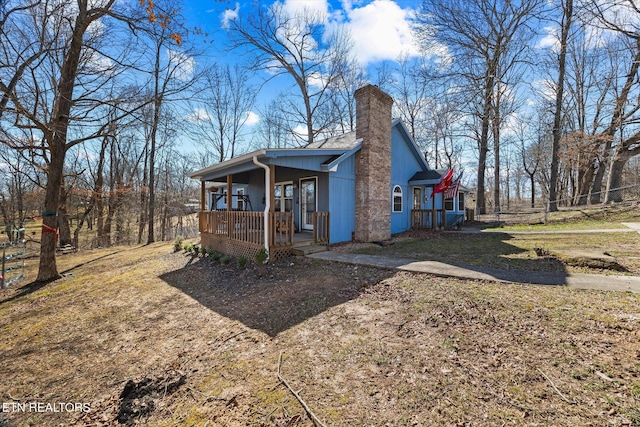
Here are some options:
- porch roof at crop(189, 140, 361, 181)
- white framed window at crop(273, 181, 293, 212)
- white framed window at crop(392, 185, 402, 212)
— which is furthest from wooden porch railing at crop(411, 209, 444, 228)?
→ white framed window at crop(273, 181, 293, 212)

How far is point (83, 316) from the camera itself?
5.42 meters

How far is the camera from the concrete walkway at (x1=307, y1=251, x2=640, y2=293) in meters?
4.49

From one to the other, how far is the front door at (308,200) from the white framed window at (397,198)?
4.12 m

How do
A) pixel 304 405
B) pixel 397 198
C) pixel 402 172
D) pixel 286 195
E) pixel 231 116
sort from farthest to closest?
1. pixel 231 116
2. pixel 402 172
3. pixel 397 198
4. pixel 286 195
5. pixel 304 405

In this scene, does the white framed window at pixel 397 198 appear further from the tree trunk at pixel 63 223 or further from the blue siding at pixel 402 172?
the tree trunk at pixel 63 223

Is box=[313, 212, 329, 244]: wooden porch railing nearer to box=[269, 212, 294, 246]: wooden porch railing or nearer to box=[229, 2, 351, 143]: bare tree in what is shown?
box=[269, 212, 294, 246]: wooden porch railing

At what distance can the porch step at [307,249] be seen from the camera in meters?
8.06

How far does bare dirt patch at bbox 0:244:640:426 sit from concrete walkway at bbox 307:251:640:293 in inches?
15.5

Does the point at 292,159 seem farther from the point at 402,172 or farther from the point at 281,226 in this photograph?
the point at 402,172

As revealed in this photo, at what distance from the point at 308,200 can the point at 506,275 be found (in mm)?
6667

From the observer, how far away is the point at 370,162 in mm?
9953

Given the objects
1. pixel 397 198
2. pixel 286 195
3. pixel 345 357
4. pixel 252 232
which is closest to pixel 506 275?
pixel 345 357

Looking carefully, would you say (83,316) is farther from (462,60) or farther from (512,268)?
(462,60)

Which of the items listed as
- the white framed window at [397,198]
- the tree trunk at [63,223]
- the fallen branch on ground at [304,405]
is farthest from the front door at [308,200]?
the tree trunk at [63,223]
